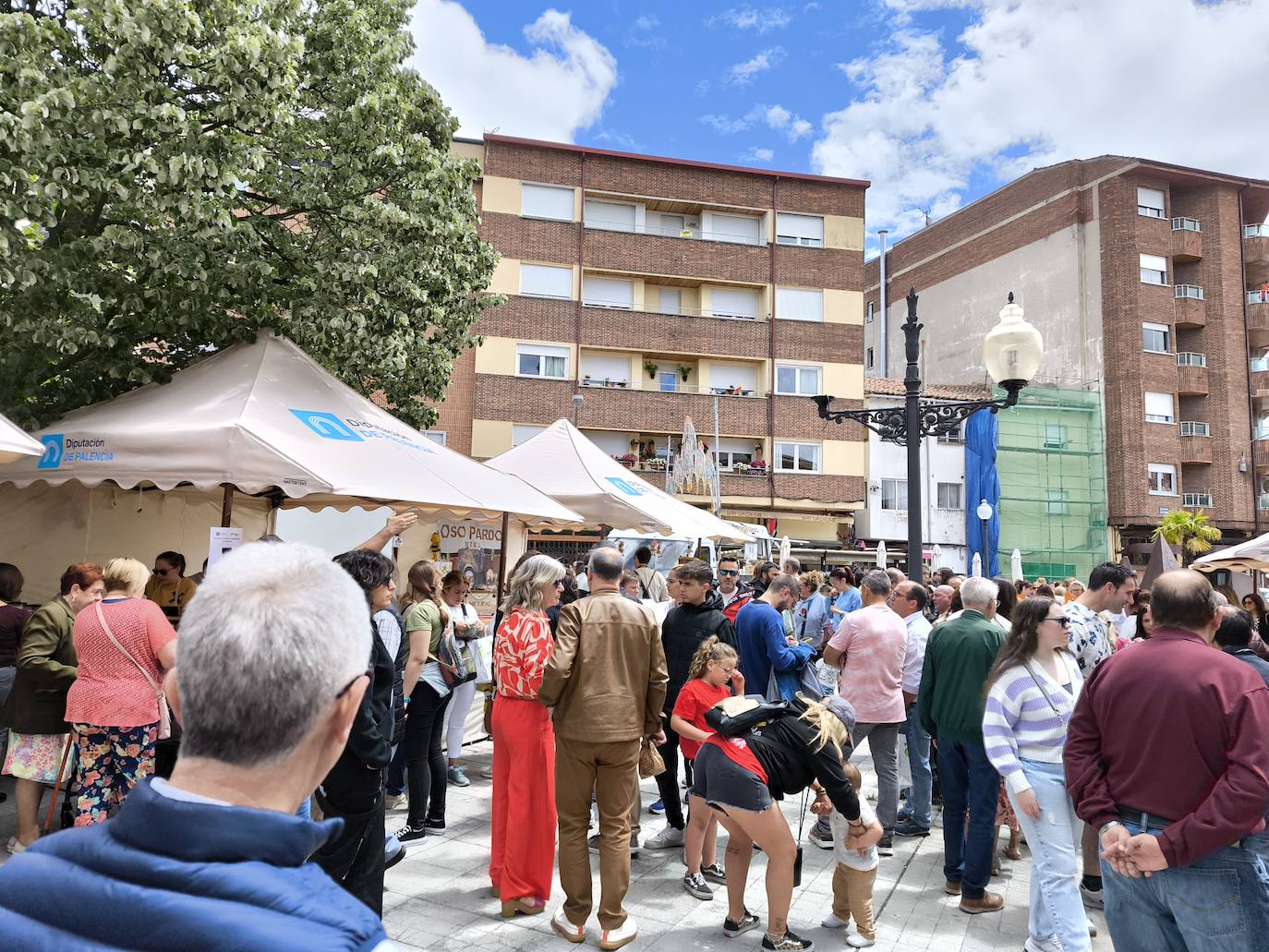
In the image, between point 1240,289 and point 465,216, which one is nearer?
point 465,216

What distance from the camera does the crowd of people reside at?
1.13 metres

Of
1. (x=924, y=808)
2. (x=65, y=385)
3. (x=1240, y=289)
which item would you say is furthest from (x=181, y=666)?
(x=1240, y=289)

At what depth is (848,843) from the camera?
4.52 metres

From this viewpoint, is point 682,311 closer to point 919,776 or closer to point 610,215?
point 610,215

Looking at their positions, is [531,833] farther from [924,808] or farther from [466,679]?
[924,808]

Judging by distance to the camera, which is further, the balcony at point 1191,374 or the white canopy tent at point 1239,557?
the balcony at point 1191,374

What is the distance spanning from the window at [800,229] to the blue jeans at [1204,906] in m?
32.7

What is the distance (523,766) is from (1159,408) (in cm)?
3902

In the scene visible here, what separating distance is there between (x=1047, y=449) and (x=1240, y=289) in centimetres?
1085

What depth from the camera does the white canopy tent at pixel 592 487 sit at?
10531 millimetres

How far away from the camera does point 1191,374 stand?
36.5 m

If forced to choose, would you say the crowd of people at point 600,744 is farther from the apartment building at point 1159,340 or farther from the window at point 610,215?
the apartment building at point 1159,340

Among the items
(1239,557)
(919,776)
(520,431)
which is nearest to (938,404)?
(1239,557)

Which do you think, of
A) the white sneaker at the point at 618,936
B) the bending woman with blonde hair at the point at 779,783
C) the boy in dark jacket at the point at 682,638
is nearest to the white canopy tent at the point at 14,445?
the boy in dark jacket at the point at 682,638
